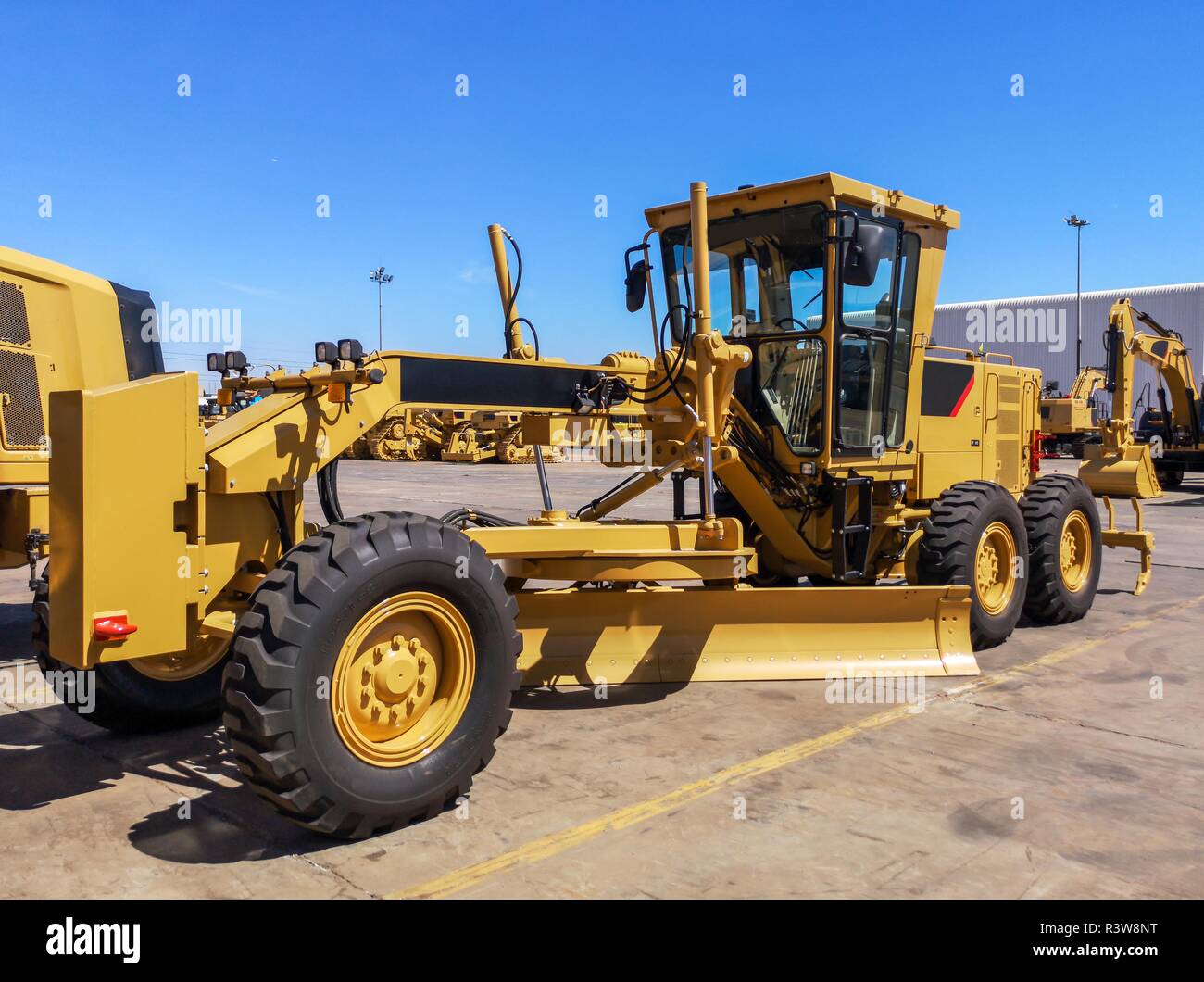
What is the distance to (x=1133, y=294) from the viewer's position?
48719 millimetres

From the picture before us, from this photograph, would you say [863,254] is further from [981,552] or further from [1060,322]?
[1060,322]

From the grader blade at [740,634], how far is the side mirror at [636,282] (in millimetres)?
1974

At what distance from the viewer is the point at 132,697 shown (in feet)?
16.6

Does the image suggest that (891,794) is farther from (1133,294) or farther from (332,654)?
(1133,294)

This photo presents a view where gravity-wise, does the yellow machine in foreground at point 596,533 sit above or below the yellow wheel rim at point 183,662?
above

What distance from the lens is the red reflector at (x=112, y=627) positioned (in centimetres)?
365

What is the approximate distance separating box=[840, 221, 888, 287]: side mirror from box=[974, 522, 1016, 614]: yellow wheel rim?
206 centimetres

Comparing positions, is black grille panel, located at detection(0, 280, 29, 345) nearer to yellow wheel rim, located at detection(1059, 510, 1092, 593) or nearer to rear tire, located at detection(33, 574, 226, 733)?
rear tire, located at detection(33, 574, 226, 733)

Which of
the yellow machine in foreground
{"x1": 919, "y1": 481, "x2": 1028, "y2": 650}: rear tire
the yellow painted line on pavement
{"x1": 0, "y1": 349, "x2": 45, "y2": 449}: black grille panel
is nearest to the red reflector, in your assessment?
the yellow machine in foreground

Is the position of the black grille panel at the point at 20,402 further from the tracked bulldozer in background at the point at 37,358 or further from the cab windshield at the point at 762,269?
the cab windshield at the point at 762,269

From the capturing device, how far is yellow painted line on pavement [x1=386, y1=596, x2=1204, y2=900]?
3584 millimetres

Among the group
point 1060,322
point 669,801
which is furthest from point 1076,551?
point 1060,322

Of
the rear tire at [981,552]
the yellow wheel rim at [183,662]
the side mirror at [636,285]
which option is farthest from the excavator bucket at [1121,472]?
the yellow wheel rim at [183,662]
